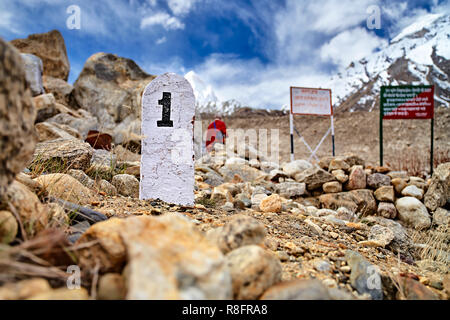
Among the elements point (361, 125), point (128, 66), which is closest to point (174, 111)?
point (128, 66)

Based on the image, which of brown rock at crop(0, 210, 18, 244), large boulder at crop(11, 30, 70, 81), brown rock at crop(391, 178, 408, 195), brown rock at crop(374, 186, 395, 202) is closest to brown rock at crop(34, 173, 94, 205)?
brown rock at crop(0, 210, 18, 244)

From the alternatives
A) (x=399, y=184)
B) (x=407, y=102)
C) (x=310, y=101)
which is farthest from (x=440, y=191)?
(x=310, y=101)

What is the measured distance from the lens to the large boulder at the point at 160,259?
3.40 feet

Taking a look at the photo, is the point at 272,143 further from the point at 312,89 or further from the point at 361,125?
the point at 312,89

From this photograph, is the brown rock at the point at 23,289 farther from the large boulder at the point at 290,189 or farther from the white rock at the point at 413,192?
the white rock at the point at 413,192

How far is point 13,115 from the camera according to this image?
1237 mm

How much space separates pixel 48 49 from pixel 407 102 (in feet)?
40.7

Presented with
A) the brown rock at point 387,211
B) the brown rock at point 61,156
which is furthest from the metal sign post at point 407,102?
the brown rock at point 61,156

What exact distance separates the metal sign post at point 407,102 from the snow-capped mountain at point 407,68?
2639cm

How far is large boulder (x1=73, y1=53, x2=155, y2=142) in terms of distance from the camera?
403 inches

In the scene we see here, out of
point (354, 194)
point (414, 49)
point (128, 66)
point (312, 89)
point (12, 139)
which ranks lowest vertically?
point (354, 194)

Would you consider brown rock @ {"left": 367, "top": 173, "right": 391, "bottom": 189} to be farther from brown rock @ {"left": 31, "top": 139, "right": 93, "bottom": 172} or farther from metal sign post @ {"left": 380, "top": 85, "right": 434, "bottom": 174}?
brown rock @ {"left": 31, "top": 139, "right": 93, "bottom": 172}

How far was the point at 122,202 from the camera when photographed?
2.86m

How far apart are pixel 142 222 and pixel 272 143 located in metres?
19.4
